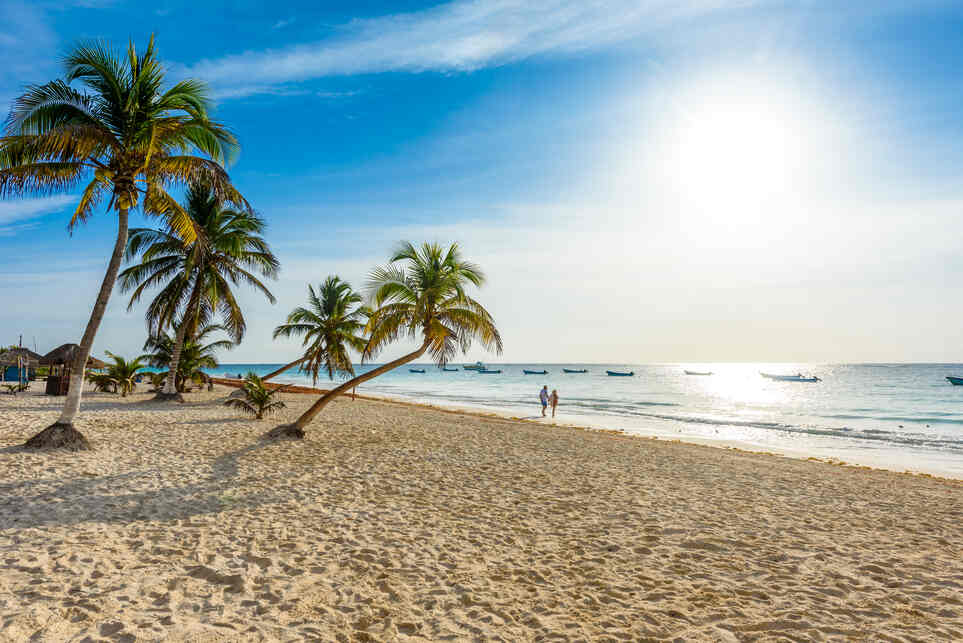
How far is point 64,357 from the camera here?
82.3ft

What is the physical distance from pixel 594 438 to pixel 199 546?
39.5ft

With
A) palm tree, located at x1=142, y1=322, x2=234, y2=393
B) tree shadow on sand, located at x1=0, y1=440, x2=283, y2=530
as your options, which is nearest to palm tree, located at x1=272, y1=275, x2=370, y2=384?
palm tree, located at x1=142, y1=322, x2=234, y2=393

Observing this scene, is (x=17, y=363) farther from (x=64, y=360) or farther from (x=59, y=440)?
(x=59, y=440)

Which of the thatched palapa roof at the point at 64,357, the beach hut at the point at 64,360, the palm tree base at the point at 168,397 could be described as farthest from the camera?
the thatched palapa roof at the point at 64,357

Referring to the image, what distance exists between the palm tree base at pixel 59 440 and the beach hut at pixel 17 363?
1934 centimetres

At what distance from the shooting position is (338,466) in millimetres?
8992

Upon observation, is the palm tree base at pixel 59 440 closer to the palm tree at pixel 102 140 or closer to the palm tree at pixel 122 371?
the palm tree at pixel 102 140

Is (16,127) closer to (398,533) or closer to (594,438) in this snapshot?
(398,533)

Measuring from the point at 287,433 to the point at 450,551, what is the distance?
7.80 m

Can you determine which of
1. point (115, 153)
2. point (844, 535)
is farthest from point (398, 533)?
point (115, 153)

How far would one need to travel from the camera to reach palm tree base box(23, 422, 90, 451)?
8.88 meters

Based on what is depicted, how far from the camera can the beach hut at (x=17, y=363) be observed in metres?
26.9

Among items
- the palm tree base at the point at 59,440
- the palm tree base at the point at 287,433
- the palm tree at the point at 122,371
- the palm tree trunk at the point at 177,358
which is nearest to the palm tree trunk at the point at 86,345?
the palm tree base at the point at 59,440

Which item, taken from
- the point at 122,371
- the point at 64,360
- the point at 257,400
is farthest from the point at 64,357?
the point at 257,400
